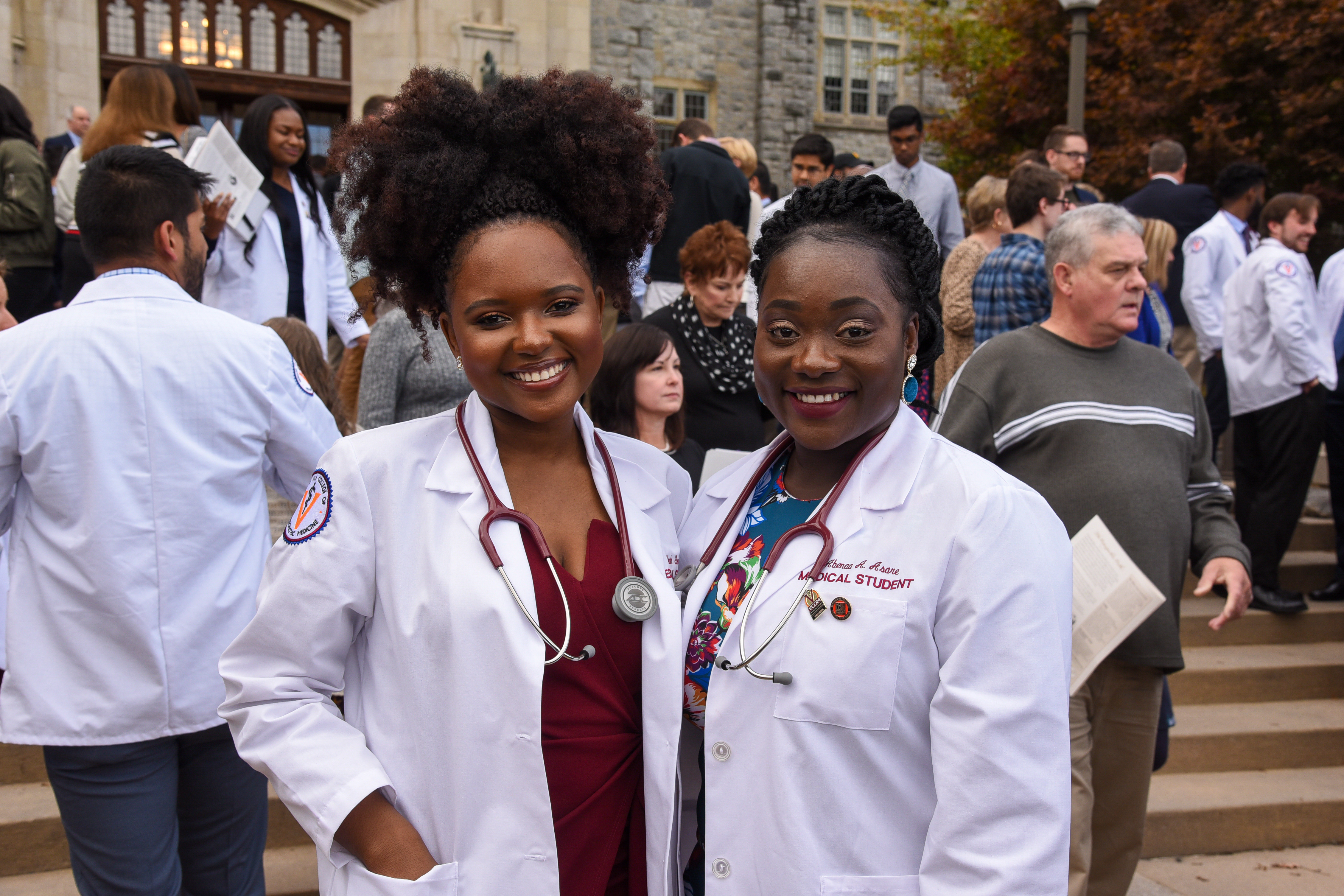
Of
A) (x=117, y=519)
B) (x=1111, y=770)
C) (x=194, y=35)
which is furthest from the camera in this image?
(x=194, y=35)

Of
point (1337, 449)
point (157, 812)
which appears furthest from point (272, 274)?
point (1337, 449)

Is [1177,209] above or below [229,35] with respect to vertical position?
below

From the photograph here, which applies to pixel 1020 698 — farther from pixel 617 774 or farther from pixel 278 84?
→ pixel 278 84

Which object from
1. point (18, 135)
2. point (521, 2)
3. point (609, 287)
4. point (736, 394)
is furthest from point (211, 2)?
point (609, 287)

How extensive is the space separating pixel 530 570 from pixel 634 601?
0.19 m

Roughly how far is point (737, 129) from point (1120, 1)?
760 centimetres

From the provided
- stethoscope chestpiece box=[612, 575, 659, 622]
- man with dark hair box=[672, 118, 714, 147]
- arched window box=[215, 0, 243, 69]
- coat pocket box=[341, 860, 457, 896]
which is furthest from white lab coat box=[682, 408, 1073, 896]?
arched window box=[215, 0, 243, 69]

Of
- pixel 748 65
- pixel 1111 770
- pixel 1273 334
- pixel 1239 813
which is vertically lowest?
pixel 1239 813

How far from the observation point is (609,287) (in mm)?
2215

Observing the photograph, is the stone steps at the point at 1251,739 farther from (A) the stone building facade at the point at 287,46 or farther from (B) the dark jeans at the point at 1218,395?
(A) the stone building facade at the point at 287,46

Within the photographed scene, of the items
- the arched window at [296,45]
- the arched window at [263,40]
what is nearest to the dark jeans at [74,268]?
the arched window at [263,40]

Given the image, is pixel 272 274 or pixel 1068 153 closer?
pixel 272 274

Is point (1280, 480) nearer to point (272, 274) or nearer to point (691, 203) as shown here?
point (691, 203)

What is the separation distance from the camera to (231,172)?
4.59m
